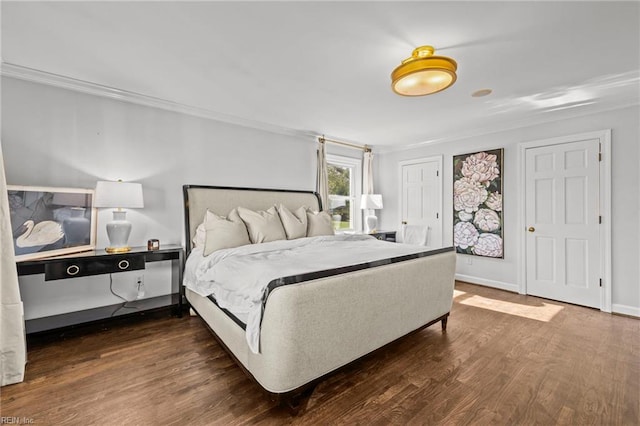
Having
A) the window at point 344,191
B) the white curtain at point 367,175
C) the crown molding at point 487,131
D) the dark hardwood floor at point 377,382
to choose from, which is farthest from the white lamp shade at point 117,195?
the crown molding at point 487,131

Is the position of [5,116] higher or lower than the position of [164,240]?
higher

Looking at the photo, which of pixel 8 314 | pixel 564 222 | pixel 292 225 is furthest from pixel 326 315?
pixel 564 222

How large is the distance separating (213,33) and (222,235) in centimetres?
175

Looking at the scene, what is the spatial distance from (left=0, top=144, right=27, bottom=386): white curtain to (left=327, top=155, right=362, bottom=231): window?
3.94 meters

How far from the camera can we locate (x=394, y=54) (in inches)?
86.7

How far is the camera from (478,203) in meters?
4.26

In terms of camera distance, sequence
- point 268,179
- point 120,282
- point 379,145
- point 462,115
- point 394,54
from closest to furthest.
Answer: point 394,54
point 120,282
point 462,115
point 268,179
point 379,145

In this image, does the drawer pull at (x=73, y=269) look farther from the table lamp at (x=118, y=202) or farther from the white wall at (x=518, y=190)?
the white wall at (x=518, y=190)

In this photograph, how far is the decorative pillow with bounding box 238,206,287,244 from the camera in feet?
9.91

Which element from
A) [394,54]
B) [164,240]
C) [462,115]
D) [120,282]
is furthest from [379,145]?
[120,282]

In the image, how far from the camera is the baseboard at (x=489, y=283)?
3939mm

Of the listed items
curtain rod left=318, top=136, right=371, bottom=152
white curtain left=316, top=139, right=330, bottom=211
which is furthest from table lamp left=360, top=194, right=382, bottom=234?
curtain rod left=318, top=136, right=371, bottom=152

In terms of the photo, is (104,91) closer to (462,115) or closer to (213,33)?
(213,33)

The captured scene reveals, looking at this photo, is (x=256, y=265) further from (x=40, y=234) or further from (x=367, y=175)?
(x=367, y=175)
